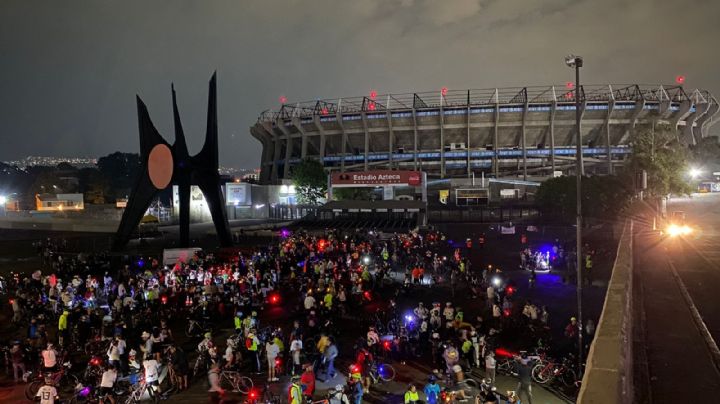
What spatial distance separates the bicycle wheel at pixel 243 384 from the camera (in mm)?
10614

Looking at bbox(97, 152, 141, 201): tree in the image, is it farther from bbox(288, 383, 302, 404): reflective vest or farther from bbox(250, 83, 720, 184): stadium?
bbox(288, 383, 302, 404): reflective vest

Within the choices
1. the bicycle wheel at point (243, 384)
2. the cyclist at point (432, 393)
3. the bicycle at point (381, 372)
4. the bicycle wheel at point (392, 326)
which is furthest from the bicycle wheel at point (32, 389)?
the cyclist at point (432, 393)

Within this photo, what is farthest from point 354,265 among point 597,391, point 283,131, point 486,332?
point 283,131

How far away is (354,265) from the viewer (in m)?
22.2

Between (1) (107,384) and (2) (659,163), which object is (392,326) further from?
(2) (659,163)

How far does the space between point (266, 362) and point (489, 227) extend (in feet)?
104

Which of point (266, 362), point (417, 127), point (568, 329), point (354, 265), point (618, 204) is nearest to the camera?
point (266, 362)

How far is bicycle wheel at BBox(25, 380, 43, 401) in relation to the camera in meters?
10.4

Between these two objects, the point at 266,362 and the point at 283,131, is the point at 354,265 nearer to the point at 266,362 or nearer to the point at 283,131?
the point at 266,362

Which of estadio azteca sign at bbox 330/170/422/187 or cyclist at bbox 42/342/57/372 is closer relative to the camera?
cyclist at bbox 42/342/57/372

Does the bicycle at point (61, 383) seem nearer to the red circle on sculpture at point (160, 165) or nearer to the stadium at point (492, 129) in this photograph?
the red circle on sculpture at point (160, 165)

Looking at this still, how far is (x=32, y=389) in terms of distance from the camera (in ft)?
35.0

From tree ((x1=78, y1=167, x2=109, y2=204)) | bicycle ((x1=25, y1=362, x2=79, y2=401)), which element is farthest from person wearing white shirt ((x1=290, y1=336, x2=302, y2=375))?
tree ((x1=78, y1=167, x2=109, y2=204))

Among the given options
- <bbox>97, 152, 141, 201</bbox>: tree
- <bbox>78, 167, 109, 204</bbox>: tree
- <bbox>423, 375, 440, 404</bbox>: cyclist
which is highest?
<bbox>97, 152, 141, 201</bbox>: tree
